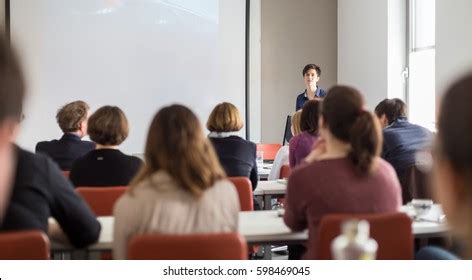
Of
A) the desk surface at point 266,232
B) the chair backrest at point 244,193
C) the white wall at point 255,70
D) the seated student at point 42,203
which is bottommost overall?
the desk surface at point 266,232

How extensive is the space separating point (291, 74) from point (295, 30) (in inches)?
20.8

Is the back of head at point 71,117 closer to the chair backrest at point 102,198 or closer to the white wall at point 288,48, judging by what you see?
the chair backrest at point 102,198

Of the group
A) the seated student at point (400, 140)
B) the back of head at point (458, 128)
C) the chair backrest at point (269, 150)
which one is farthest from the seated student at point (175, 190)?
the chair backrest at point (269, 150)

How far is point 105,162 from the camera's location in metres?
3.22

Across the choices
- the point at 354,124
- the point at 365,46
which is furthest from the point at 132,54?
the point at 354,124

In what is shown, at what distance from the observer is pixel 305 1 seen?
7473 mm

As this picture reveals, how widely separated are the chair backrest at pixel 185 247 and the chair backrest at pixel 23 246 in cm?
25

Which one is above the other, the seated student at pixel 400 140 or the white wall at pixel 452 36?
the white wall at pixel 452 36

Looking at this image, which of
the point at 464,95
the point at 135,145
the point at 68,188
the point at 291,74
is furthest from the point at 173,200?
the point at 291,74

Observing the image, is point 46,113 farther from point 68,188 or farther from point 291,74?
point 68,188

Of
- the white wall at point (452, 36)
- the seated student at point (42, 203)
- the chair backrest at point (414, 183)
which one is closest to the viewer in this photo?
the seated student at point (42, 203)

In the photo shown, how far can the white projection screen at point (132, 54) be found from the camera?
6.41 metres

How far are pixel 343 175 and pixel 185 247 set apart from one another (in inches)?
29.0

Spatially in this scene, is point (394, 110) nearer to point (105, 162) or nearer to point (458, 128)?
point (105, 162)
